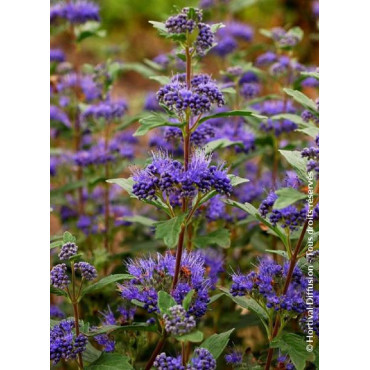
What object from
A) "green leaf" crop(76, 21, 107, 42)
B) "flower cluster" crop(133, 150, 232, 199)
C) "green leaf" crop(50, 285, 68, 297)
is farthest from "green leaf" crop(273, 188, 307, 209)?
"green leaf" crop(76, 21, 107, 42)

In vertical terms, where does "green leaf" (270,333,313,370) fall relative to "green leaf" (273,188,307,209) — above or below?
below

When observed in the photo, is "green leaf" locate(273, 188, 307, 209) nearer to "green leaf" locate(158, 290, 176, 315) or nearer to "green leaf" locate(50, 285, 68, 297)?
"green leaf" locate(158, 290, 176, 315)

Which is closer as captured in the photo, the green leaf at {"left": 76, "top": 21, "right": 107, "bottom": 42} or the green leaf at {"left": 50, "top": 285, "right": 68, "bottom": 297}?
the green leaf at {"left": 50, "top": 285, "right": 68, "bottom": 297}

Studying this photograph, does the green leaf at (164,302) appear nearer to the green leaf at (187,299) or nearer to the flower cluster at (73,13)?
the green leaf at (187,299)

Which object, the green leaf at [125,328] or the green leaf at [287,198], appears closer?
the green leaf at [287,198]

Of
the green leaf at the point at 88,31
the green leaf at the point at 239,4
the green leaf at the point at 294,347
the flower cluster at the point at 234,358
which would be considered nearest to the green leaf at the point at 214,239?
the flower cluster at the point at 234,358

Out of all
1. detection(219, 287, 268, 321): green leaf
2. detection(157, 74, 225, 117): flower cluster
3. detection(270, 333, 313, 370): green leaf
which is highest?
detection(157, 74, 225, 117): flower cluster

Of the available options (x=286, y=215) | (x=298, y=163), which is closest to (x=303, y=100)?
(x=298, y=163)
